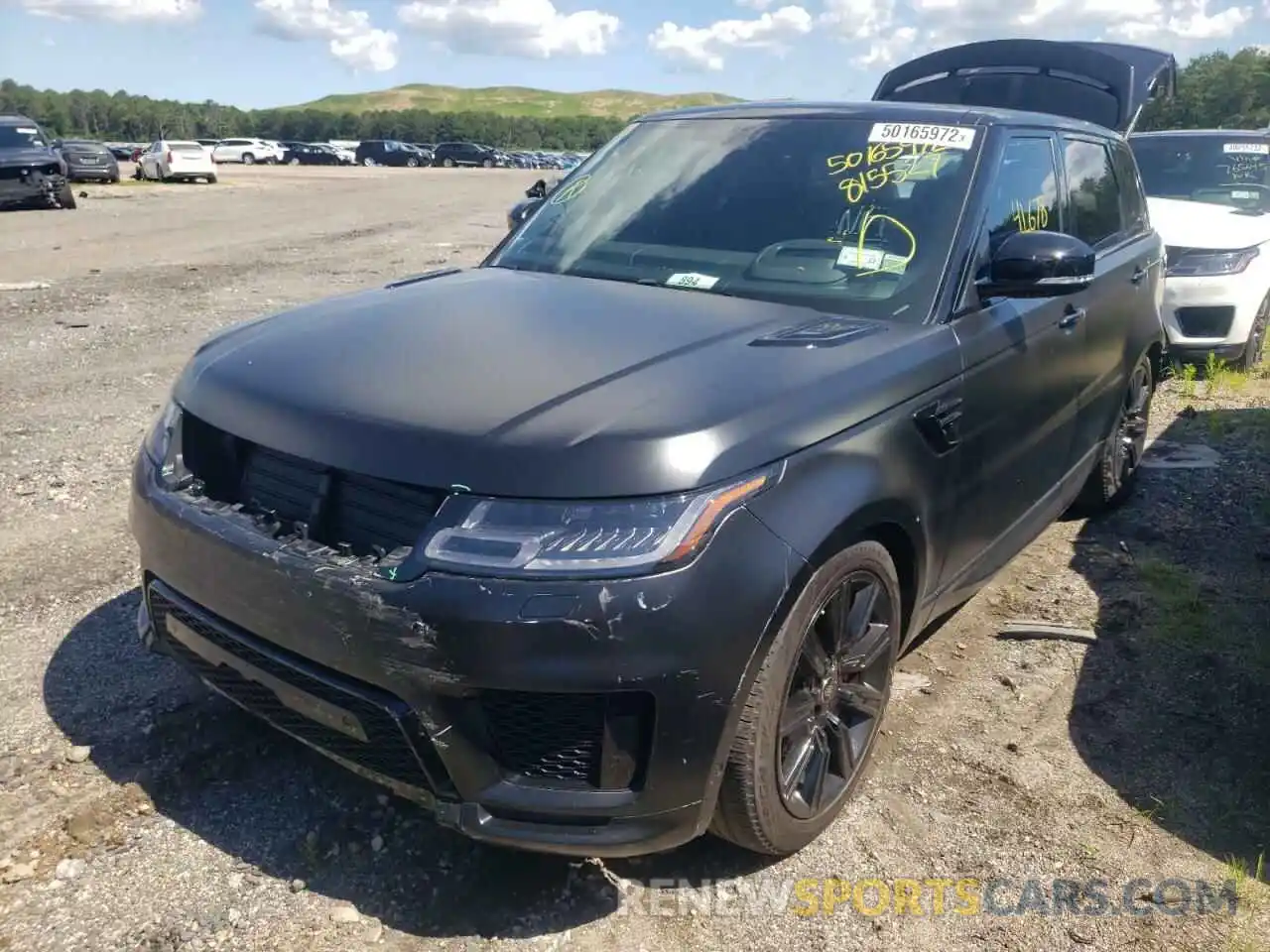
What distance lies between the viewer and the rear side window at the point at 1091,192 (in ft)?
13.9

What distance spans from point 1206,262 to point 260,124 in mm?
107810

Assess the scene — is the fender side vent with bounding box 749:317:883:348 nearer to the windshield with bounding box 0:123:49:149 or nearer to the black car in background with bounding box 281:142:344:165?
the windshield with bounding box 0:123:49:149

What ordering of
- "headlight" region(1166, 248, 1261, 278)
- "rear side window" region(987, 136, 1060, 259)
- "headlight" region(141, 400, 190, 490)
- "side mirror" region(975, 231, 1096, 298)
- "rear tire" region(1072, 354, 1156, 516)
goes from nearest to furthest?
"headlight" region(141, 400, 190, 490)
"side mirror" region(975, 231, 1096, 298)
"rear side window" region(987, 136, 1060, 259)
"rear tire" region(1072, 354, 1156, 516)
"headlight" region(1166, 248, 1261, 278)

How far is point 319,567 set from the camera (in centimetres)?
221

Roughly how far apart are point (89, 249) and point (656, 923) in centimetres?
1337

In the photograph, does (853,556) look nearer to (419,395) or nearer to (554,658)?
(554,658)

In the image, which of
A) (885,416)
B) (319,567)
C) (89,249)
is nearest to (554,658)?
(319,567)

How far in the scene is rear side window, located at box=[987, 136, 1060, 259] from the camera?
341 cm

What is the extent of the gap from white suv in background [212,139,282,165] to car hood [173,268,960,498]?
6385cm

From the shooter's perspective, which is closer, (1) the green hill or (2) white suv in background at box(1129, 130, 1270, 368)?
(2) white suv in background at box(1129, 130, 1270, 368)

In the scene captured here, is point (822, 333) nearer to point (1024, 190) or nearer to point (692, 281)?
point (692, 281)

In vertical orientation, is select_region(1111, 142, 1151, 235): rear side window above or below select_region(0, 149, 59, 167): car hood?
above

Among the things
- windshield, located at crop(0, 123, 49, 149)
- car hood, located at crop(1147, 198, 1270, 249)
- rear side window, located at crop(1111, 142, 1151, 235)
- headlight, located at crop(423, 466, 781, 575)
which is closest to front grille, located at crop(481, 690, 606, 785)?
headlight, located at crop(423, 466, 781, 575)

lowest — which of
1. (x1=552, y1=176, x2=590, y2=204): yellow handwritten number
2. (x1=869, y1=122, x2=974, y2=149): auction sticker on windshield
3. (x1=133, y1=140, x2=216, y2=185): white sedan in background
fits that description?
(x1=133, y1=140, x2=216, y2=185): white sedan in background
